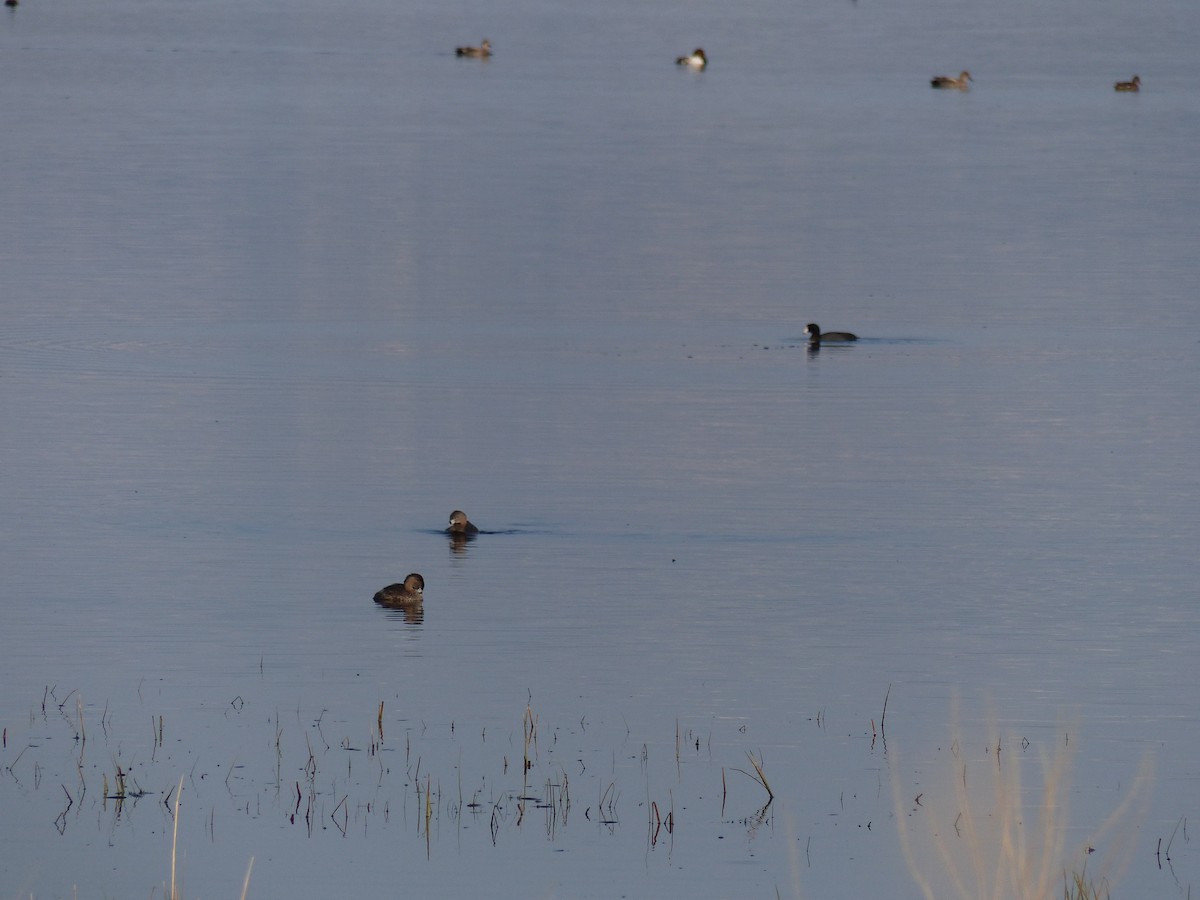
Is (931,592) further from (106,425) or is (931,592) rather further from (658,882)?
(106,425)

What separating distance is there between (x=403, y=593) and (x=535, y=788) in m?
4.23

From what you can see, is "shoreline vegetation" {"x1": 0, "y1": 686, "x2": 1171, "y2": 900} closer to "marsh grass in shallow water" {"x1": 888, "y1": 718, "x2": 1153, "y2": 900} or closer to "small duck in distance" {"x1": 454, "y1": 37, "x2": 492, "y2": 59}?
"marsh grass in shallow water" {"x1": 888, "y1": 718, "x2": 1153, "y2": 900}

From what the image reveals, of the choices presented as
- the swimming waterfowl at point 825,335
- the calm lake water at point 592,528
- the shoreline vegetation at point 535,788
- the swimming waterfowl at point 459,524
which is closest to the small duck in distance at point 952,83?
the calm lake water at point 592,528

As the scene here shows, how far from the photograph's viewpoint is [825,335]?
2977 centimetres

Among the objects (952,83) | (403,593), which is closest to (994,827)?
(403,593)

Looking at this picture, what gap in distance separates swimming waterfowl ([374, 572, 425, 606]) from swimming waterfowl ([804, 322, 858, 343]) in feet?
43.6

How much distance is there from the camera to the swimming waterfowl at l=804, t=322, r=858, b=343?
2961 cm

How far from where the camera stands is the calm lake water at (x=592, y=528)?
12375 millimetres

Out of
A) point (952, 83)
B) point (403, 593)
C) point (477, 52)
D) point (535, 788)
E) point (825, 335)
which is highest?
point (477, 52)

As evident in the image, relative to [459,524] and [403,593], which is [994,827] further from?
[459,524]

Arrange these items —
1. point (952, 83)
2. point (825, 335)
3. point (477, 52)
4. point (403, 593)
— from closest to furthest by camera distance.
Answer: point (403, 593) < point (825, 335) < point (952, 83) < point (477, 52)

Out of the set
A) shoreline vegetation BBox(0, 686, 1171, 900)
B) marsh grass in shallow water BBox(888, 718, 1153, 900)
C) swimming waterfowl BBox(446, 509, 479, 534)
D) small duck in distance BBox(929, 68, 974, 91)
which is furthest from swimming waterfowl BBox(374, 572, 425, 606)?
small duck in distance BBox(929, 68, 974, 91)

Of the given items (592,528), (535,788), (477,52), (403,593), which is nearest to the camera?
(535,788)

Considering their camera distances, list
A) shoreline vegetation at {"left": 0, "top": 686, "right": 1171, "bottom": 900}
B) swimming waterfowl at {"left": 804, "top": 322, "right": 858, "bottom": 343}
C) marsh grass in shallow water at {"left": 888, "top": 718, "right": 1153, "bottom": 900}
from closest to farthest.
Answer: marsh grass in shallow water at {"left": 888, "top": 718, "right": 1153, "bottom": 900} → shoreline vegetation at {"left": 0, "top": 686, "right": 1171, "bottom": 900} → swimming waterfowl at {"left": 804, "top": 322, "right": 858, "bottom": 343}
